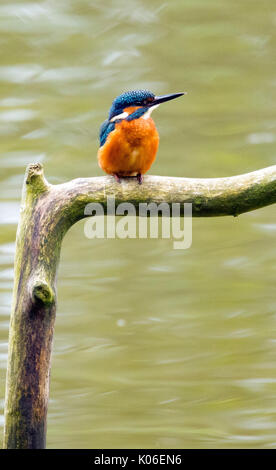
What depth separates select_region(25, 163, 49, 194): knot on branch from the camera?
2541 millimetres

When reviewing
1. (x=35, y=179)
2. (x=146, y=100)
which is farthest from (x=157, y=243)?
(x=35, y=179)

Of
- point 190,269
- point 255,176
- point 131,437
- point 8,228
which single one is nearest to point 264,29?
point 190,269

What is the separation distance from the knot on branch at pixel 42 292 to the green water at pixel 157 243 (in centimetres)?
198

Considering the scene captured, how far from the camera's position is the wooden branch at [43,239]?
2498 millimetres

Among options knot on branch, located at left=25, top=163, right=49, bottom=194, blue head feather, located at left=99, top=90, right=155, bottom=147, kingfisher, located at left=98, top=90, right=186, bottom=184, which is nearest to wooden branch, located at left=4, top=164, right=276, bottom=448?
knot on branch, located at left=25, top=163, right=49, bottom=194

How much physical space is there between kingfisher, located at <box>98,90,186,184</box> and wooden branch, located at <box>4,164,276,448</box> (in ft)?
1.24

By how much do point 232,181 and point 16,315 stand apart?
2.60 ft

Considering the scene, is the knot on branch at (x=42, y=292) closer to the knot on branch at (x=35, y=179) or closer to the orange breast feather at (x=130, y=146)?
the knot on branch at (x=35, y=179)

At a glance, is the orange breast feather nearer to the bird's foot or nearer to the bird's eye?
the bird's eye

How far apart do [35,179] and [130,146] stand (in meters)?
0.58

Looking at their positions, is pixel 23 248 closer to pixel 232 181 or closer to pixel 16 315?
pixel 16 315

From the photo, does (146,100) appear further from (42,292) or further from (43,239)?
(42,292)

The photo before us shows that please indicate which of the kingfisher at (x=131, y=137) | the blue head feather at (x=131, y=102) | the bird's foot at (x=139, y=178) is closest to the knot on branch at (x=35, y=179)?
the bird's foot at (x=139, y=178)

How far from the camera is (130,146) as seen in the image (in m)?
3.03
